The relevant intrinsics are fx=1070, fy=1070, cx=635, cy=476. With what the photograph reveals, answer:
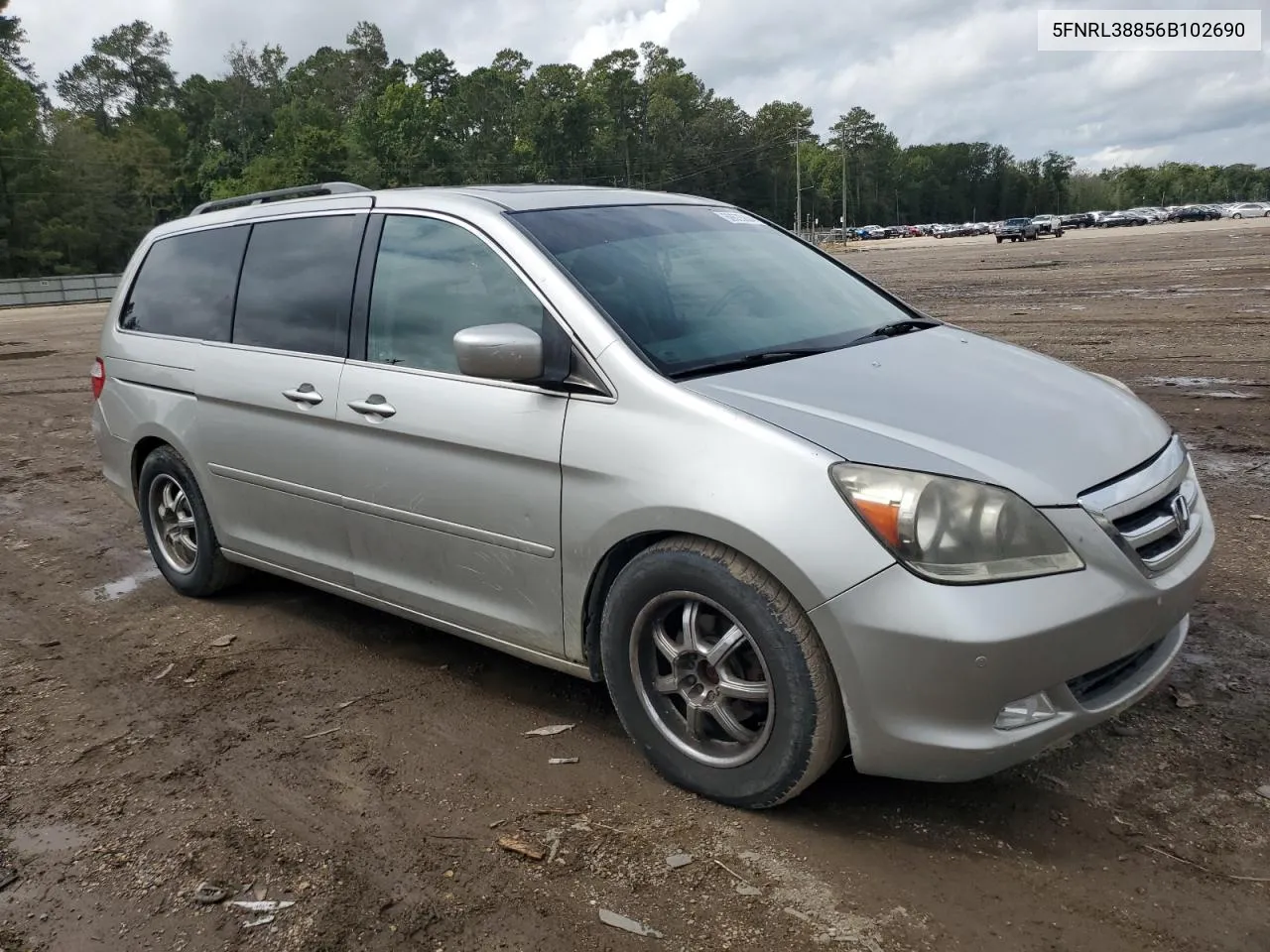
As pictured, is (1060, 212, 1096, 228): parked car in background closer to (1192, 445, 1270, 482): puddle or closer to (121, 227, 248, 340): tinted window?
(1192, 445, 1270, 482): puddle

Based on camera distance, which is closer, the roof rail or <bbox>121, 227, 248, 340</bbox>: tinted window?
the roof rail

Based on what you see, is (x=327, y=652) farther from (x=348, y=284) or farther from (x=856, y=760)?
(x=856, y=760)

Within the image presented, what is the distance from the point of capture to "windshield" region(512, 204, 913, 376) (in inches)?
139

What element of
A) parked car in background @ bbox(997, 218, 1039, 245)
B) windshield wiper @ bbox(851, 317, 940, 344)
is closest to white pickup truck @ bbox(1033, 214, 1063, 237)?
parked car in background @ bbox(997, 218, 1039, 245)

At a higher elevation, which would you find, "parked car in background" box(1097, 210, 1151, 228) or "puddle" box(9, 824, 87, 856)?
"parked car in background" box(1097, 210, 1151, 228)

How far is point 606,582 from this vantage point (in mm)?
3342

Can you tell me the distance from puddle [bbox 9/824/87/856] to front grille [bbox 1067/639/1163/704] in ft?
9.55

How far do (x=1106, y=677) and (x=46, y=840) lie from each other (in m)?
3.14

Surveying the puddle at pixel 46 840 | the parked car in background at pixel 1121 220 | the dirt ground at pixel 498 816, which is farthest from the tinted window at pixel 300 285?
the parked car in background at pixel 1121 220

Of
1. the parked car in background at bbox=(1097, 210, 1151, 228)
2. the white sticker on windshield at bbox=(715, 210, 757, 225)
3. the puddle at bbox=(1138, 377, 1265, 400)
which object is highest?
the parked car in background at bbox=(1097, 210, 1151, 228)

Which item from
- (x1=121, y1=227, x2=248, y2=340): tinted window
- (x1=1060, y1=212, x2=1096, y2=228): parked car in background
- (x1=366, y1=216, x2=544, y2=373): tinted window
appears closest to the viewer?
(x1=366, y1=216, x2=544, y2=373): tinted window

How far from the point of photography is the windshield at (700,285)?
11.6ft

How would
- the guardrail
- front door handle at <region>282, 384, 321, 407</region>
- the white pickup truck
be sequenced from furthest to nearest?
the white pickup truck, the guardrail, front door handle at <region>282, 384, 321, 407</region>

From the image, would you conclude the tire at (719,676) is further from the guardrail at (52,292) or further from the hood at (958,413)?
the guardrail at (52,292)
